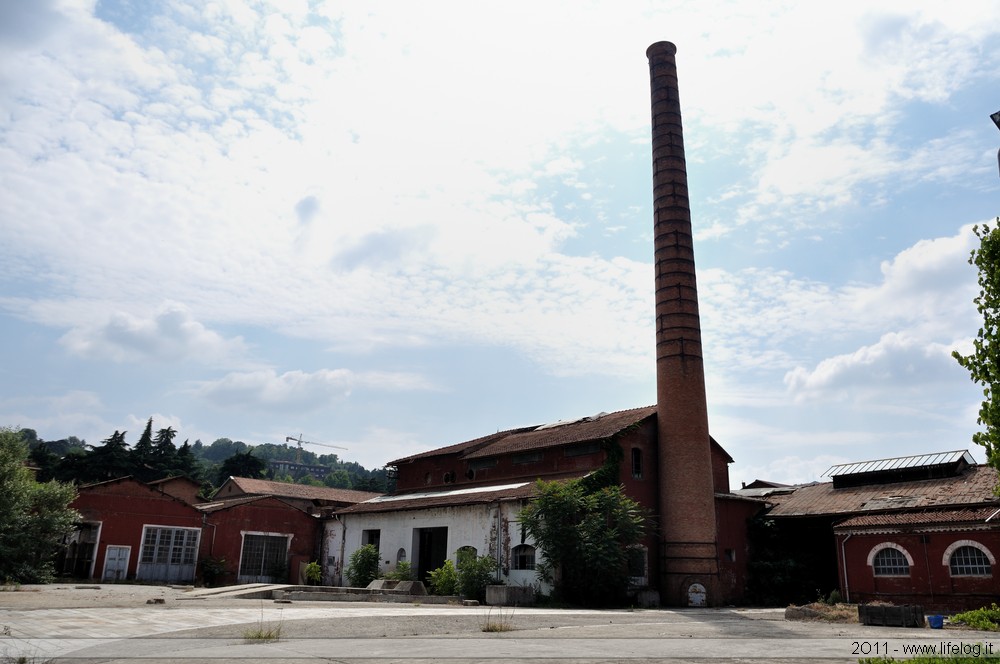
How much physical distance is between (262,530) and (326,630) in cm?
2377

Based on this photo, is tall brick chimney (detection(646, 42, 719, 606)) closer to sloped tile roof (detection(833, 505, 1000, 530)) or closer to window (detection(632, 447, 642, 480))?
window (detection(632, 447, 642, 480))

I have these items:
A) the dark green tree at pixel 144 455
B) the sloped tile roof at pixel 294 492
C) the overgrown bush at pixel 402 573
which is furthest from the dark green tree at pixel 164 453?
the overgrown bush at pixel 402 573

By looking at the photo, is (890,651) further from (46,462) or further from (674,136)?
(46,462)

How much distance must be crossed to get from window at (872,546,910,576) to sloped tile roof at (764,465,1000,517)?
1815mm

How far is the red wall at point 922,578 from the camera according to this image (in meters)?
20.9

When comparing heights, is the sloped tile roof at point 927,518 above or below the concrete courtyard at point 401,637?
above

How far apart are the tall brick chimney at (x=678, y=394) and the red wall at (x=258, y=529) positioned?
1800 cm

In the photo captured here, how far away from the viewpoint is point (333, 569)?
33.7m

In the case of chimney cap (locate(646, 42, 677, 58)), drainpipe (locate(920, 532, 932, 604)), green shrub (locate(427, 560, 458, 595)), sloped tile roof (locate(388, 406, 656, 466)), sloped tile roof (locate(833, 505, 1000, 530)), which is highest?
chimney cap (locate(646, 42, 677, 58))

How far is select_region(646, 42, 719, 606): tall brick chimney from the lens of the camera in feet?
84.1

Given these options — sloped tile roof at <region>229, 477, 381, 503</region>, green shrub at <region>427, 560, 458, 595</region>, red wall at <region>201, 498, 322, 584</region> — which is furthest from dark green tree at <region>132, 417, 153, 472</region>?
green shrub at <region>427, 560, 458, 595</region>

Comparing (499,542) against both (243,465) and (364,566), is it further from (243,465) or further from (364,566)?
(243,465)

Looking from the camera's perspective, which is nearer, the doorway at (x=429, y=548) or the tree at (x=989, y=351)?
the tree at (x=989, y=351)

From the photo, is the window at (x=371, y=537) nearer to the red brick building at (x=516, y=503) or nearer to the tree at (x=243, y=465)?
the red brick building at (x=516, y=503)
